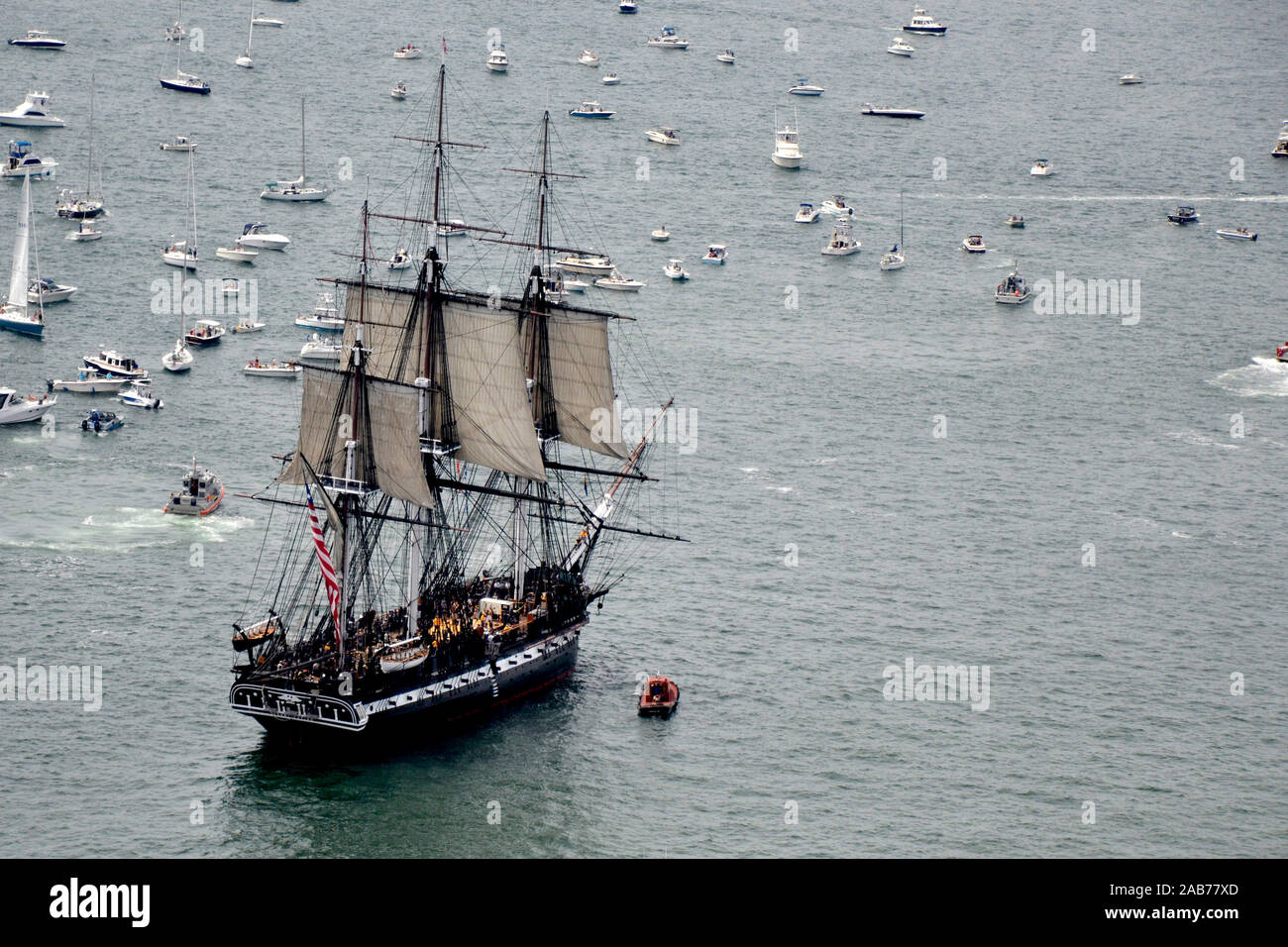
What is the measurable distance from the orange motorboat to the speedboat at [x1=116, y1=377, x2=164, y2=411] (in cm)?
7049

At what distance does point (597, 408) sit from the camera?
146375mm

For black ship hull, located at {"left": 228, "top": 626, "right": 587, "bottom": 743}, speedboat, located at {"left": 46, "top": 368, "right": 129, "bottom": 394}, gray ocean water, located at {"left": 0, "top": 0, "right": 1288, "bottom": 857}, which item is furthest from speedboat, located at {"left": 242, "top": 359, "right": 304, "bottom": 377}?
black ship hull, located at {"left": 228, "top": 626, "right": 587, "bottom": 743}

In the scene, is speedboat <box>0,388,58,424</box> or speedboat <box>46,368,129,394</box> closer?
speedboat <box>0,388,58,424</box>

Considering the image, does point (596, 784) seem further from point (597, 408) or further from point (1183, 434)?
point (1183, 434)

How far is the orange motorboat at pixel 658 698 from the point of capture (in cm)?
13500

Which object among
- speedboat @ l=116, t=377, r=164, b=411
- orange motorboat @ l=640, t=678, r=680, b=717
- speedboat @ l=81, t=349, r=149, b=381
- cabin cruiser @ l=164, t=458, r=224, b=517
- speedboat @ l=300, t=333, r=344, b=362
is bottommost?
orange motorboat @ l=640, t=678, r=680, b=717

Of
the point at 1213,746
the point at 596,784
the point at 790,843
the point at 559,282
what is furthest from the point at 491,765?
the point at 1213,746

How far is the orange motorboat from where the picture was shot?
13500cm

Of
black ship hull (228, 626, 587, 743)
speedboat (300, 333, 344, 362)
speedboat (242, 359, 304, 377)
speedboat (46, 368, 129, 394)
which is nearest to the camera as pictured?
black ship hull (228, 626, 587, 743)

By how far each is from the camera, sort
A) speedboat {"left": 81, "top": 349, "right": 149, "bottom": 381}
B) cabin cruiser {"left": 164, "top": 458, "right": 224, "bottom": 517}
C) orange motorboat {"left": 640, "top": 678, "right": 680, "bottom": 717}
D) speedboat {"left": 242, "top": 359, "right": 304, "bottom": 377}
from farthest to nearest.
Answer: speedboat {"left": 242, "top": 359, "right": 304, "bottom": 377}
speedboat {"left": 81, "top": 349, "right": 149, "bottom": 381}
cabin cruiser {"left": 164, "top": 458, "right": 224, "bottom": 517}
orange motorboat {"left": 640, "top": 678, "right": 680, "bottom": 717}

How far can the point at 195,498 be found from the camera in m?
164

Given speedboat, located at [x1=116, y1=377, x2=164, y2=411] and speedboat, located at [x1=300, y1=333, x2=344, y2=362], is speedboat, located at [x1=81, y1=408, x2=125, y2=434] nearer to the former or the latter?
speedboat, located at [x1=116, y1=377, x2=164, y2=411]

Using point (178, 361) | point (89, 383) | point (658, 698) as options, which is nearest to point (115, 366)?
point (89, 383)

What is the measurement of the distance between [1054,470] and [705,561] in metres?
42.0
